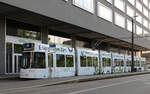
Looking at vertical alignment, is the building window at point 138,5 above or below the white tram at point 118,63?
above

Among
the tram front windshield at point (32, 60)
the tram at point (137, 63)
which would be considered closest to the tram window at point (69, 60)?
the tram front windshield at point (32, 60)

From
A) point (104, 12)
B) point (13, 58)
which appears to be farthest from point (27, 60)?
point (104, 12)

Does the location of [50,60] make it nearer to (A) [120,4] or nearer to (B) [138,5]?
(A) [120,4]

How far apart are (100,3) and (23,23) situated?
1427cm

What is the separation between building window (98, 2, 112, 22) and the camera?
39.8 m

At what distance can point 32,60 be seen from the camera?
21.5 meters

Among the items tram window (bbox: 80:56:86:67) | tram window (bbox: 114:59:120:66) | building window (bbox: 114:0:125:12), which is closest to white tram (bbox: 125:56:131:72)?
tram window (bbox: 114:59:120:66)

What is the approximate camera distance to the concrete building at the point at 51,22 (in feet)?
83.9

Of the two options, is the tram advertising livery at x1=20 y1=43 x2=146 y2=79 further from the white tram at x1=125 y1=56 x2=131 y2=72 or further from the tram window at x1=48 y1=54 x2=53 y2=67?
the white tram at x1=125 y1=56 x2=131 y2=72

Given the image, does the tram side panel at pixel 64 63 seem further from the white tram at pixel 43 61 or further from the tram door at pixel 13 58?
the tram door at pixel 13 58

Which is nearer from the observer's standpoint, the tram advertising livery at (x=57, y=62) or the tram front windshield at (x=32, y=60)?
the tram front windshield at (x=32, y=60)

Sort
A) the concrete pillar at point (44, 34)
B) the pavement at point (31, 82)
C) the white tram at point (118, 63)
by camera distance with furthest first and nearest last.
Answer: the white tram at point (118, 63) → the concrete pillar at point (44, 34) → the pavement at point (31, 82)

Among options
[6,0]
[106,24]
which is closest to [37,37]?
[6,0]

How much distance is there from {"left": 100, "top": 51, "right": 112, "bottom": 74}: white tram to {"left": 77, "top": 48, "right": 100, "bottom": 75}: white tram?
1.72 m
